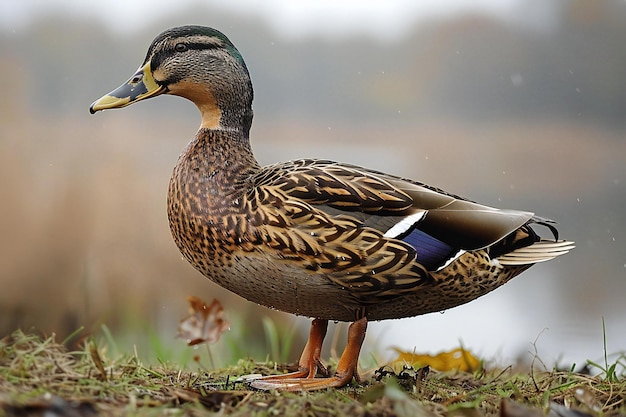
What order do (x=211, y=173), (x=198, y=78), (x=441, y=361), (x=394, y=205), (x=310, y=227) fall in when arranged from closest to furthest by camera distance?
1. (x=310, y=227)
2. (x=394, y=205)
3. (x=211, y=173)
4. (x=198, y=78)
5. (x=441, y=361)

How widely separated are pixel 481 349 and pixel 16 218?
355cm

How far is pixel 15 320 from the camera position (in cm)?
509

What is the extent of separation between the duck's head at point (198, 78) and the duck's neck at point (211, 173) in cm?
7

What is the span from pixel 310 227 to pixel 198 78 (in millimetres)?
755

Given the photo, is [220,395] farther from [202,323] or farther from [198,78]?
[198,78]

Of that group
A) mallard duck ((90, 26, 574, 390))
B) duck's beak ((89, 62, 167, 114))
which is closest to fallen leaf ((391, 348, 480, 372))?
mallard duck ((90, 26, 574, 390))

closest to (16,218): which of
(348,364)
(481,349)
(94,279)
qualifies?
(94,279)

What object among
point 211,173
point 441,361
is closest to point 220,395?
point 211,173

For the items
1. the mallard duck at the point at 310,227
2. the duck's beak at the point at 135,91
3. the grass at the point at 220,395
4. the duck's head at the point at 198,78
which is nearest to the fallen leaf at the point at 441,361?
the grass at the point at 220,395

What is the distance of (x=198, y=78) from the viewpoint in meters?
2.87

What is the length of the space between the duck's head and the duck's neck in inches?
2.7

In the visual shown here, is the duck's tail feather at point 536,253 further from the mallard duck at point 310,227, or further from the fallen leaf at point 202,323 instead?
the fallen leaf at point 202,323

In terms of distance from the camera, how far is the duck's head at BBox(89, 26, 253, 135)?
286cm

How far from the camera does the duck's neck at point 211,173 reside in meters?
2.68
